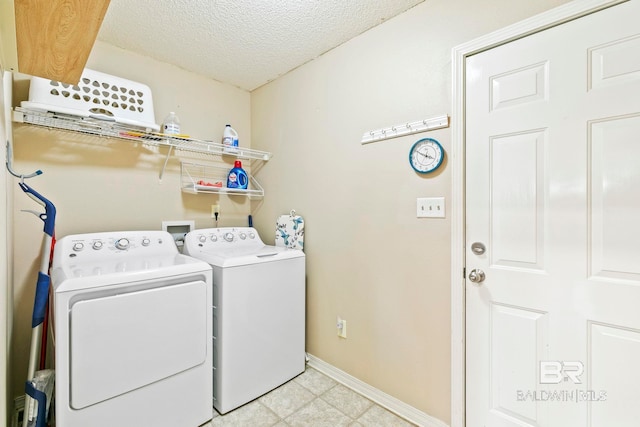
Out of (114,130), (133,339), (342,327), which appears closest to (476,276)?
(342,327)

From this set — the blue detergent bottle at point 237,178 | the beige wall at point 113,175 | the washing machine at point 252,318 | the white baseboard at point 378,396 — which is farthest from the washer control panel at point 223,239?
the white baseboard at point 378,396

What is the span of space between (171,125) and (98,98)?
0.43 metres

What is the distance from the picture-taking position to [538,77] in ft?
4.22

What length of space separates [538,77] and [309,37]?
53.9 inches

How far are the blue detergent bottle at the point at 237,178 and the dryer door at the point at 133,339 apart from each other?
108cm

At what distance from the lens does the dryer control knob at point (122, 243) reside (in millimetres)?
1825

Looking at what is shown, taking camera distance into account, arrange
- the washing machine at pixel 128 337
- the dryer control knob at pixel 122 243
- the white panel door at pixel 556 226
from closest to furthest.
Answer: the white panel door at pixel 556 226, the washing machine at pixel 128 337, the dryer control knob at pixel 122 243

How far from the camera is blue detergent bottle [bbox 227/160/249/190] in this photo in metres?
2.50

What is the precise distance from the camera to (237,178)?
2500 millimetres

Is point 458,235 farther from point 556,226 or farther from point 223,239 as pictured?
point 223,239

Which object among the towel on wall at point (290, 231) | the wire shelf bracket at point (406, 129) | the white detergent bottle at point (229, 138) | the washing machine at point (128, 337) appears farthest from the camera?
the white detergent bottle at point (229, 138)

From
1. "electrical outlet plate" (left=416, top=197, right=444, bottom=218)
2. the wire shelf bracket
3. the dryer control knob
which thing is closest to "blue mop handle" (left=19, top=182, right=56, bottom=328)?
the dryer control knob

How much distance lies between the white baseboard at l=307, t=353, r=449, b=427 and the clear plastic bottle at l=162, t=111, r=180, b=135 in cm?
198

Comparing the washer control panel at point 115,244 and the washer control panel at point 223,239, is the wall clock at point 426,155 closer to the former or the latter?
the washer control panel at point 223,239
